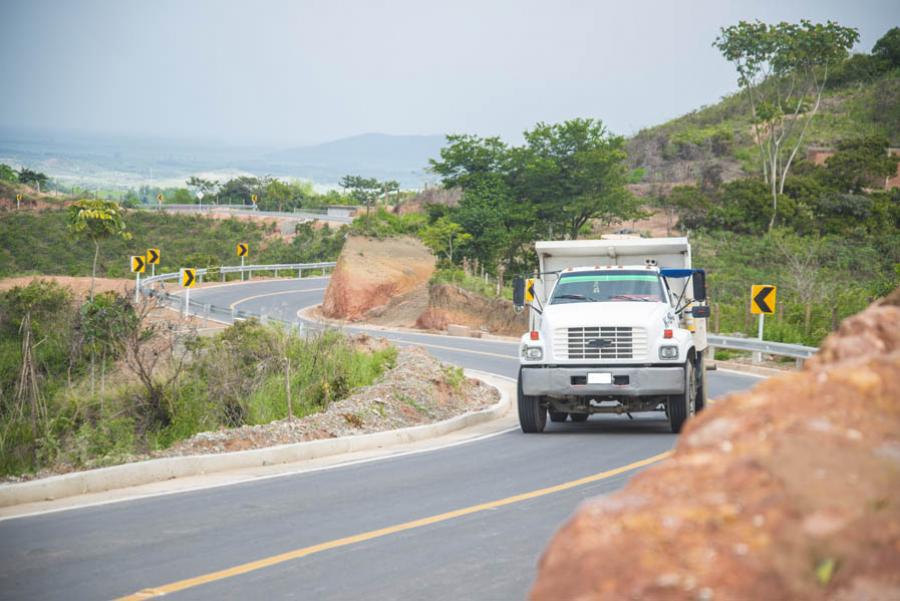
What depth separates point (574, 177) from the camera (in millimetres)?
54031

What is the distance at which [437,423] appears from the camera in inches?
691

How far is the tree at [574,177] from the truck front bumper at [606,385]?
1483 inches

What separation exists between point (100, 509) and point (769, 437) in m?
8.44

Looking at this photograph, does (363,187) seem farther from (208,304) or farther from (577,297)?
(577,297)

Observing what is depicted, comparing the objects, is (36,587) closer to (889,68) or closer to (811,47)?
(811,47)

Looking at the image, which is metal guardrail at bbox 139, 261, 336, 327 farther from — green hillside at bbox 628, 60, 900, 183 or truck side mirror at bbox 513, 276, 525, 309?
green hillside at bbox 628, 60, 900, 183

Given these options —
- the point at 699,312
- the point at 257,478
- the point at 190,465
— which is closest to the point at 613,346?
the point at 699,312

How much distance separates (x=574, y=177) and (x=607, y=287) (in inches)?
1469

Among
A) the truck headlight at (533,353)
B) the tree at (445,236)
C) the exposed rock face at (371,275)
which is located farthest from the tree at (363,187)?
the truck headlight at (533,353)

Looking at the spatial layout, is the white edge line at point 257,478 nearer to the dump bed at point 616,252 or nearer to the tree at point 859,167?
the dump bed at point 616,252

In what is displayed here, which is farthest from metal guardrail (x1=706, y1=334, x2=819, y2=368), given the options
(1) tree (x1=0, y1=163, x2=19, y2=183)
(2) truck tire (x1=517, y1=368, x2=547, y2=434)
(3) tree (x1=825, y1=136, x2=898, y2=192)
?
(1) tree (x1=0, y1=163, x2=19, y2=183)

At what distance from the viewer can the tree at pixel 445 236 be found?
175ft

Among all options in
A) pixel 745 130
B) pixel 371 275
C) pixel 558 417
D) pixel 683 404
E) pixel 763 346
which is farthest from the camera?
pixel 745 130

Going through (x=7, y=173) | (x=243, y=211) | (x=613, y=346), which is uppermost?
(x=7, y=173)
